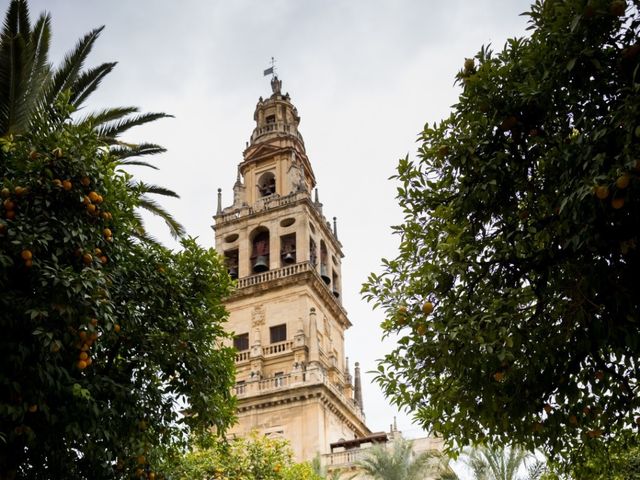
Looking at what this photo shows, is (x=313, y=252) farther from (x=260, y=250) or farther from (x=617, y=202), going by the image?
(x=617, y=202)

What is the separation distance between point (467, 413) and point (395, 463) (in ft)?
54.5

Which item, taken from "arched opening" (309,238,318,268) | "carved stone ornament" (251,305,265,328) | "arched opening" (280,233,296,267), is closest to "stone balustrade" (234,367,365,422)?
"carved stone ornament" (251,305,265,328)

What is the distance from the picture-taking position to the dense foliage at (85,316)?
29.6 feet

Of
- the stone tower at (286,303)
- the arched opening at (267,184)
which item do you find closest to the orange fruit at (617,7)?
the stone tower at (286,303)

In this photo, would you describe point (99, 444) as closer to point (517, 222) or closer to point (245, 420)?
point (517, 222)

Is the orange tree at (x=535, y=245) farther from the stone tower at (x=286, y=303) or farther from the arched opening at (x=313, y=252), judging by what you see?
the arched opening at (x=313, y=252)

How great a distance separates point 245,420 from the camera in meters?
38.6

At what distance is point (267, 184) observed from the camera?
4966 cm

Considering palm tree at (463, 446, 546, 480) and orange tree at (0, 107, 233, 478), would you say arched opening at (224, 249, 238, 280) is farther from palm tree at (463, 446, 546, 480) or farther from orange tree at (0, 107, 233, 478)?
orange tree at (0, 107, 233, 478)

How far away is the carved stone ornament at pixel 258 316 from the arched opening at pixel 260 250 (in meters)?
2.72

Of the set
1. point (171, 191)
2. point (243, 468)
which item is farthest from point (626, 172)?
point (243, 468)

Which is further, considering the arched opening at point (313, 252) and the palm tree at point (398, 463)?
the arched opening at point (313, 252)

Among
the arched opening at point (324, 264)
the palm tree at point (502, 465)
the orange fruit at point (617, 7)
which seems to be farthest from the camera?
the arched opening at point (324, 264)

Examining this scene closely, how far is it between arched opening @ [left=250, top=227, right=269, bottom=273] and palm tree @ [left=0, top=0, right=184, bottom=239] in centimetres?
2853
